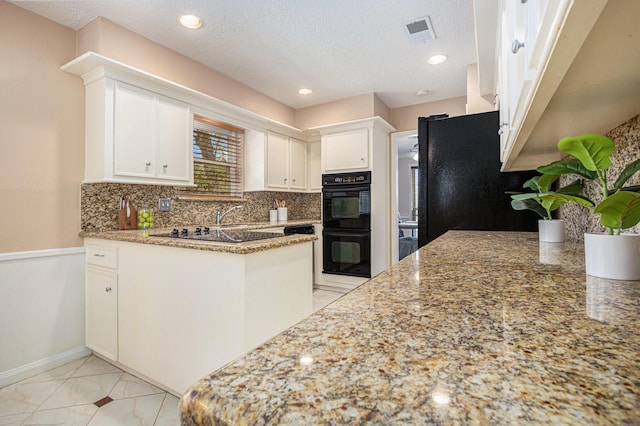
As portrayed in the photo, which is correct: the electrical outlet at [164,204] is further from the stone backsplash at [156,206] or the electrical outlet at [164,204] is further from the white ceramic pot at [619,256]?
the white ceramic pot at [619,256]

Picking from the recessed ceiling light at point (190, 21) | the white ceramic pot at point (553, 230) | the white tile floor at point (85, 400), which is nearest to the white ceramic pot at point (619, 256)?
the white ceramic pot at point (553, 230)

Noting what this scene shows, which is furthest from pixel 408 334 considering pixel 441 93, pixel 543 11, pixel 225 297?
pixel 441 93

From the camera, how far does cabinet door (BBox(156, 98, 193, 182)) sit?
99.1 inches

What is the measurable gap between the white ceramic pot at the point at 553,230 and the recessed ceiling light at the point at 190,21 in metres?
2.67

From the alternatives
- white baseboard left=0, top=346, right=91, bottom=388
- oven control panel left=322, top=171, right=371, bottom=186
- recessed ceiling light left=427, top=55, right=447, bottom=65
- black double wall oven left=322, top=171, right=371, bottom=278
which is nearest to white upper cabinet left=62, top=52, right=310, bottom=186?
white baseboard left=0, top=346, right=91, bottom=388

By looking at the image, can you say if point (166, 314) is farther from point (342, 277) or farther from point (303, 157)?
point (303, 157)

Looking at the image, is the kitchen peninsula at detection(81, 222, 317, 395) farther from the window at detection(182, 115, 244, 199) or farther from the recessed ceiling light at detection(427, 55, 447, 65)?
the recessed ceiling light at detection(427, 55, 447, 65)

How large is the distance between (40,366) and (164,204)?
143cm

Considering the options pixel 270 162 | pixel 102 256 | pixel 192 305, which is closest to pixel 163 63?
pixel 270 162

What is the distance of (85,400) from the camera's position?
68.0 inches

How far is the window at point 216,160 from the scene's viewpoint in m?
3.20

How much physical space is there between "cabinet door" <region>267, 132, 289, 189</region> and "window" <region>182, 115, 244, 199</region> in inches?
14.1

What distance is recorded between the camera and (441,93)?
3762 millimetres

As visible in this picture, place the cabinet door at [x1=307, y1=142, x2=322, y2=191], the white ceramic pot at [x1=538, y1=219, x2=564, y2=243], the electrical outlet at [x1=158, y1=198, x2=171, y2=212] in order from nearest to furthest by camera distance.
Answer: the white ceramic pot at [x1=538, y1=219, x2=564, y2=243], the electrical outlet at [x1=158, y1=198, x2=171, y2=212], the cabinet door at [x1=307, y1=142, x2=322, y2=191]
